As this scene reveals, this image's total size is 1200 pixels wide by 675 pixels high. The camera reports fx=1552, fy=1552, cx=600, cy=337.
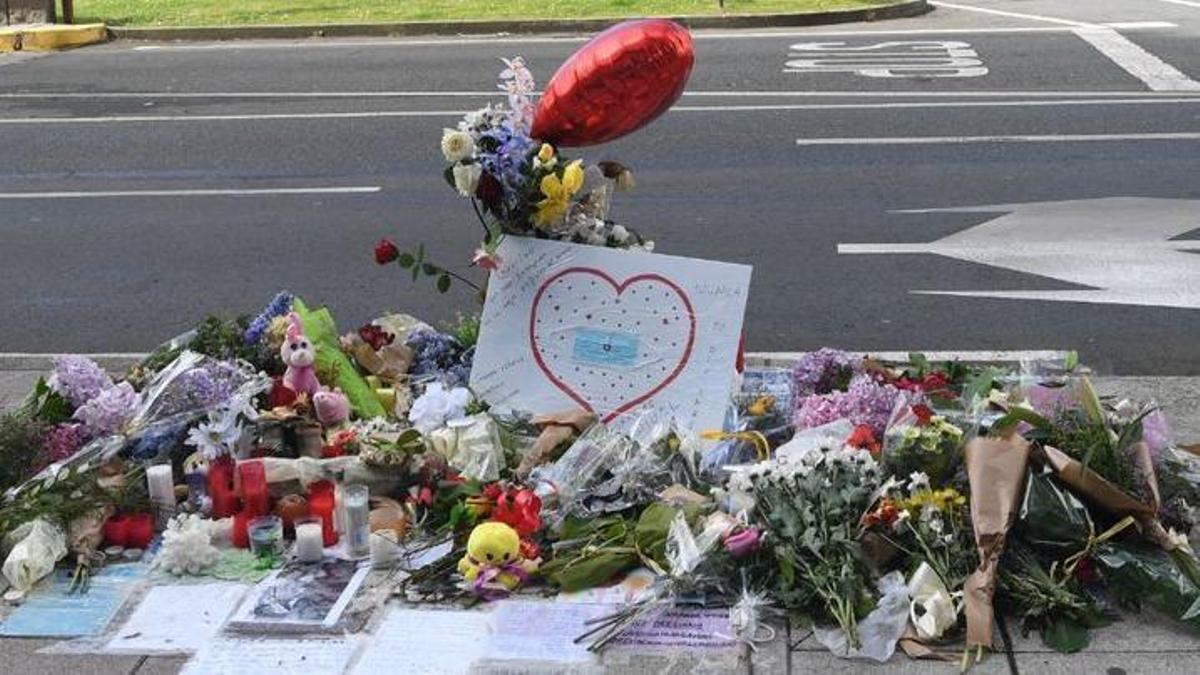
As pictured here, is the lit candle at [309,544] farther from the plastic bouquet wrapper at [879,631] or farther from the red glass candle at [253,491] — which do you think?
the plastic bouquet wrapper at [879,631]

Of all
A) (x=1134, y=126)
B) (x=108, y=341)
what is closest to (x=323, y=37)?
(x=1134, y=126)

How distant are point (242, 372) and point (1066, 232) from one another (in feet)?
15.7

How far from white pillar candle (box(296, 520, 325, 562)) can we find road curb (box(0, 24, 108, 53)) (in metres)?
15.4

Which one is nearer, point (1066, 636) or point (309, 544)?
point (1066, 636)

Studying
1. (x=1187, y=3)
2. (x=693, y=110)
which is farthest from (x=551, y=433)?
(x=1187, y=3)

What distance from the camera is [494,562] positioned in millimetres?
4480

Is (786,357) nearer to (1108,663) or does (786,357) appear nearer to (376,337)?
(376,337)

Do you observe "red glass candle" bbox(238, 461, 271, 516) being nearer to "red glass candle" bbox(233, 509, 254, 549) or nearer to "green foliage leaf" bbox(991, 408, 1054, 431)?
"red glass candle" bbox(233, 509, 254, 549)

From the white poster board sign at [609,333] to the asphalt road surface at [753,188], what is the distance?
152cm

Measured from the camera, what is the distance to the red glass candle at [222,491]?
496 cm

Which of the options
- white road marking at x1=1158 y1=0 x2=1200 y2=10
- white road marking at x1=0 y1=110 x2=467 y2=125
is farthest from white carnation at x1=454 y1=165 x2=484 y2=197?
white road marking at x1=1158 y1=0 x2=1200 y2=10

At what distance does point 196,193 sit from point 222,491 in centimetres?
564

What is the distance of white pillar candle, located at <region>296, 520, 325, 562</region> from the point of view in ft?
15.2

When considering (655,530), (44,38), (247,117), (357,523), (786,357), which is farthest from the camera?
(44,38)
